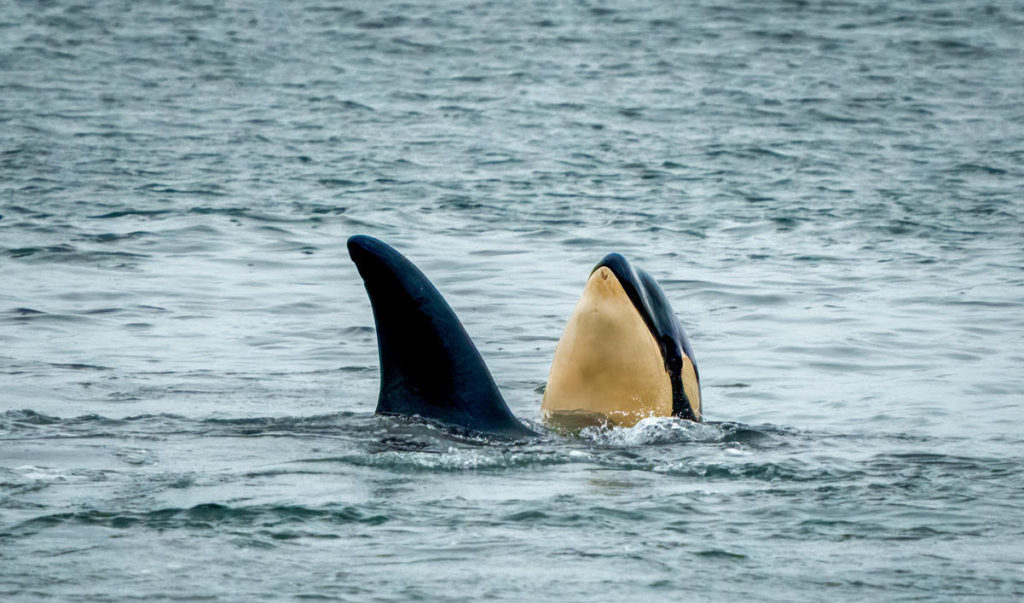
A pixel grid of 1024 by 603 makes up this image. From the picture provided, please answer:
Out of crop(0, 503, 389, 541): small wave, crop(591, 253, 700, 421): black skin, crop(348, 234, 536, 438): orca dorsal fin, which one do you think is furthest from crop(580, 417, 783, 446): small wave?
crop(0, 503, 389, 541): small wave

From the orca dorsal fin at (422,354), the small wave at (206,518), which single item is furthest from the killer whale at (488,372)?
the small wave at (206,518)

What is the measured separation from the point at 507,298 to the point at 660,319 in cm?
582

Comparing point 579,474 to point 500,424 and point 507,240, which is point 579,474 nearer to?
point 500,424

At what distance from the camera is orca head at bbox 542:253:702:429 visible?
27.0 ft

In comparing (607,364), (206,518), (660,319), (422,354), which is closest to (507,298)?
(660,319)

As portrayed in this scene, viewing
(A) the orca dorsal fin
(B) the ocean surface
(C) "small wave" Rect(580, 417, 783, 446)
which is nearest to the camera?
(B) the ocean surface

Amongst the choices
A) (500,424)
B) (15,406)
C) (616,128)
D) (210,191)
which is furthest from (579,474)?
(616,128)

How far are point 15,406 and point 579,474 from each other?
3.88 meters

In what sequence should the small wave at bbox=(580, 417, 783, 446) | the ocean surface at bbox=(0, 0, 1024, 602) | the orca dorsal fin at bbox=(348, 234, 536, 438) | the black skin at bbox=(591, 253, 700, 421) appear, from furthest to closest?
1. the black skin at bbox=(591, 253, 700, 421)
2. the small wave at bbox=(580, 417, 783, 446)
3. the orca dorsal fin at bbox=(348, 234, 536, 438)
4. the ocean surface at bbox=(0, 0, 1024, 602)

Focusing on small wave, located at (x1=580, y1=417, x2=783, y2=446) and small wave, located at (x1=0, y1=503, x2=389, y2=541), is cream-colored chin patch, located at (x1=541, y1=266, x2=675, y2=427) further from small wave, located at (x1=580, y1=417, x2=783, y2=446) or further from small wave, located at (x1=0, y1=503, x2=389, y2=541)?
small wave, located at (x1=0, y1=503, x2=389, y2=541)

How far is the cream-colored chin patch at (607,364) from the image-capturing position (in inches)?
324

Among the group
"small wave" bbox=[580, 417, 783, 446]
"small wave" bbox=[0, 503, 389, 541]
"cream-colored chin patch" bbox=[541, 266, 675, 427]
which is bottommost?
"small wave" bbox=[580, 417, 783, 446]

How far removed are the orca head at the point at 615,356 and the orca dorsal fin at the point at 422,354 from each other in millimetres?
421

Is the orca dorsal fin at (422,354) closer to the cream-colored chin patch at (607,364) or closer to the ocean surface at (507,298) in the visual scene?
the ocean surface at (507,298)
